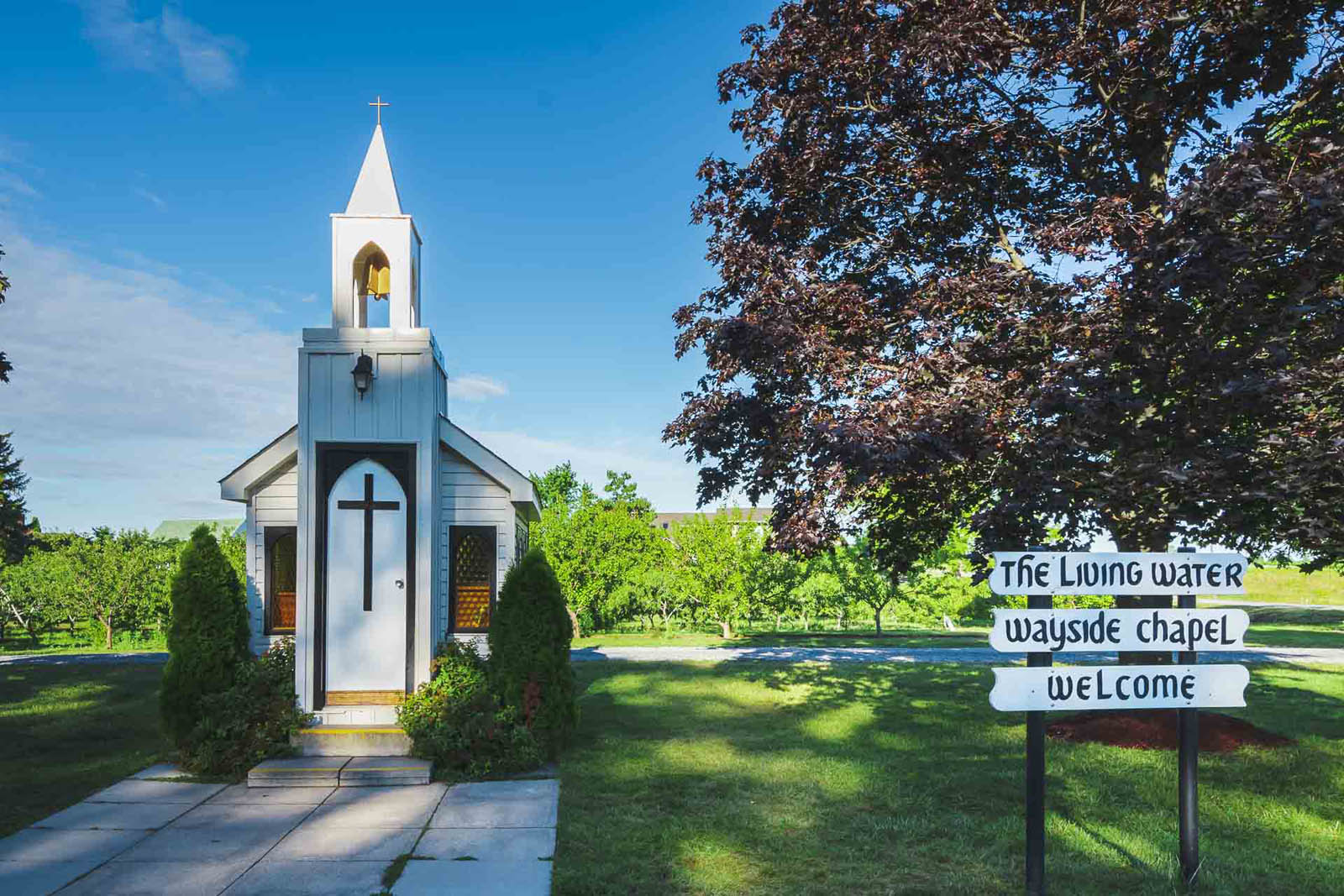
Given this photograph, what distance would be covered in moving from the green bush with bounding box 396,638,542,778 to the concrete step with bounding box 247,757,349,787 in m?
0.82

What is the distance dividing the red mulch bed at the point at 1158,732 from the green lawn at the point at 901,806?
0.41 metres

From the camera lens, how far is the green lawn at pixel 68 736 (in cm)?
780

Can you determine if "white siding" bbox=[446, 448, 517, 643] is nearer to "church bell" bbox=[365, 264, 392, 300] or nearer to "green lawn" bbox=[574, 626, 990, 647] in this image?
"church bell" bbox=[365, 264, 392, 300]

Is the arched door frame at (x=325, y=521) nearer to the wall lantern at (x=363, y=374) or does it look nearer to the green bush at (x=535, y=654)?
the wall lantern at (x=363, y=374)

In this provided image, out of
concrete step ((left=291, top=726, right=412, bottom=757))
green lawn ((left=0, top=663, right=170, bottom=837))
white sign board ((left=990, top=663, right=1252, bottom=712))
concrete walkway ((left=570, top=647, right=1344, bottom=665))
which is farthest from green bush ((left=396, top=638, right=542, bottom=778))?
concrete walkway ((left=570, top=647, right=1344, bottom=665))

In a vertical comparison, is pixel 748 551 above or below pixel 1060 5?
below

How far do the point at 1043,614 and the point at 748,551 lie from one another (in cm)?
1969

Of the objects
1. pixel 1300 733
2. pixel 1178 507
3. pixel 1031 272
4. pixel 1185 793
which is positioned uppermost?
pixel 1031 272

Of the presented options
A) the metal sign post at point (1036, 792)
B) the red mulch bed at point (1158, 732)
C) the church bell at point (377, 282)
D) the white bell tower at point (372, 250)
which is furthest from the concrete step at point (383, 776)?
the red mulch bed at point (1158, 732)

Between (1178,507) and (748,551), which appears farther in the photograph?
(748,551)

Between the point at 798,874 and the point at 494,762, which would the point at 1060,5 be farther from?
the point at 494,762

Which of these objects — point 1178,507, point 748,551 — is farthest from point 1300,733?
point 748,551

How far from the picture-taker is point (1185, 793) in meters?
5.44

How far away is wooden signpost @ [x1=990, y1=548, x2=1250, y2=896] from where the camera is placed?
4969 mm
